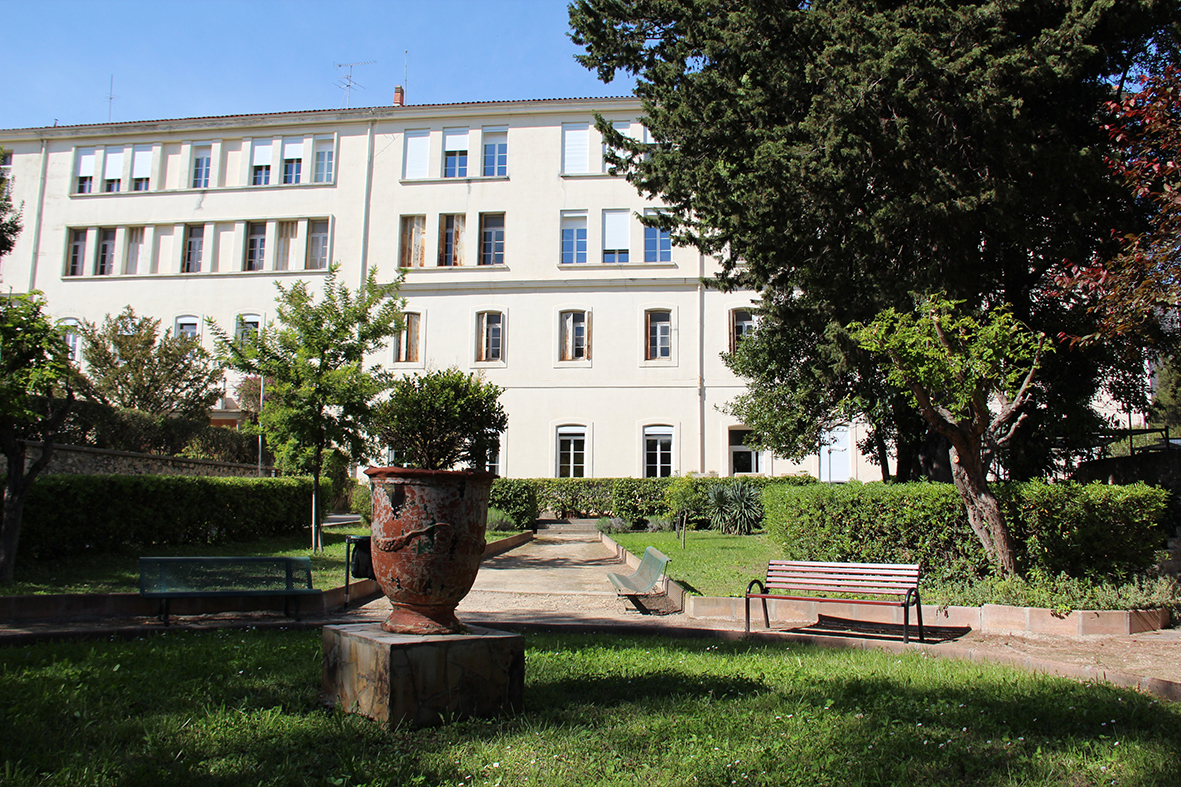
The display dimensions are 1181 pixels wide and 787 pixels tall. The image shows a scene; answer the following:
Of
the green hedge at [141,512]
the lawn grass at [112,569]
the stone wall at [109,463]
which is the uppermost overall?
the stone wall at [109,463]

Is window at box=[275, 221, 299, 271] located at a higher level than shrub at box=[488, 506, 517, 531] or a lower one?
higher

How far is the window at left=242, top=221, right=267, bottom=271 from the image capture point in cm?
2953

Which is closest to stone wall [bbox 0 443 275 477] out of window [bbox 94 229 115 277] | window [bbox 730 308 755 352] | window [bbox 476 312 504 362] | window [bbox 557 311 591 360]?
window [bbox 476 312 504 362]

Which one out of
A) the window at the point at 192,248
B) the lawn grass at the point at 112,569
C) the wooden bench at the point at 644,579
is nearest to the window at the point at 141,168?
the window at the point at 192,248

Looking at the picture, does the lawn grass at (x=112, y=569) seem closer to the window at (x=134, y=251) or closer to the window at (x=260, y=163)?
the window at (x=260, y=163)

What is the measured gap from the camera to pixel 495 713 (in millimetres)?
4418

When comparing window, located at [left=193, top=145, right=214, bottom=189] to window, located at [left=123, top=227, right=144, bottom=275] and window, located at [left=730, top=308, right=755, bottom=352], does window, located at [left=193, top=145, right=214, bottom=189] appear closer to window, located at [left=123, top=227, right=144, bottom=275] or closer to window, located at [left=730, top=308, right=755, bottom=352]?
window, located at [left=123, top=227, right=144, bottom=275]

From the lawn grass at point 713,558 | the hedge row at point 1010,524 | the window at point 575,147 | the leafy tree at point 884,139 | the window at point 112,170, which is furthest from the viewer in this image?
the window at point 112,170

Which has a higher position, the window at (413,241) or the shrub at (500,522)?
the window at (413,241)

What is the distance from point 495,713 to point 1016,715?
2.99 metres

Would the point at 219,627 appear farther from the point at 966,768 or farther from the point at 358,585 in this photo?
the point at 966,768

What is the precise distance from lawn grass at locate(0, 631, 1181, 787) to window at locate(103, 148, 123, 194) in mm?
30223

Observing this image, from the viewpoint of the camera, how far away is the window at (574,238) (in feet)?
91.8

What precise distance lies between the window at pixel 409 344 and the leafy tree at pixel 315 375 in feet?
44.3
